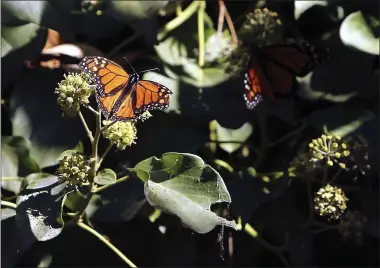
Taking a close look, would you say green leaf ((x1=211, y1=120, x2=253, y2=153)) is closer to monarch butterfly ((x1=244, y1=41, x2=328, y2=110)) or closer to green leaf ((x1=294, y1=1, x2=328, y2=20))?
Answer: monarch butterfly ((x1=244, y1=41, x2=328, y2=110))

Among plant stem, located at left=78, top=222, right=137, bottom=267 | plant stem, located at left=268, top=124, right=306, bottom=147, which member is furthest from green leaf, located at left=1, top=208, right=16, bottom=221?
plant stem, located at left=268, top=124, right=306, bottom=147

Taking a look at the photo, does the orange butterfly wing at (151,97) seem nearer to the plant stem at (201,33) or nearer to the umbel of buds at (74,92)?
the umbel of buds at (74,92)

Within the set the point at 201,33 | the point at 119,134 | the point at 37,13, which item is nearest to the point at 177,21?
the point at 201,33

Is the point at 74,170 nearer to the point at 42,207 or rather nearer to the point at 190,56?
the point at 42,207

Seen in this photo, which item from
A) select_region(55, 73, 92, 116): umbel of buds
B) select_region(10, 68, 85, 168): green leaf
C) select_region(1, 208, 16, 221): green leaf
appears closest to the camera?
select_region(55, 73, 92, 116): umbel of buds

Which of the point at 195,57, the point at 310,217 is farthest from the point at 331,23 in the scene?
the point at 310,217

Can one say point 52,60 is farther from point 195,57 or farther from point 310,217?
point 310,217
